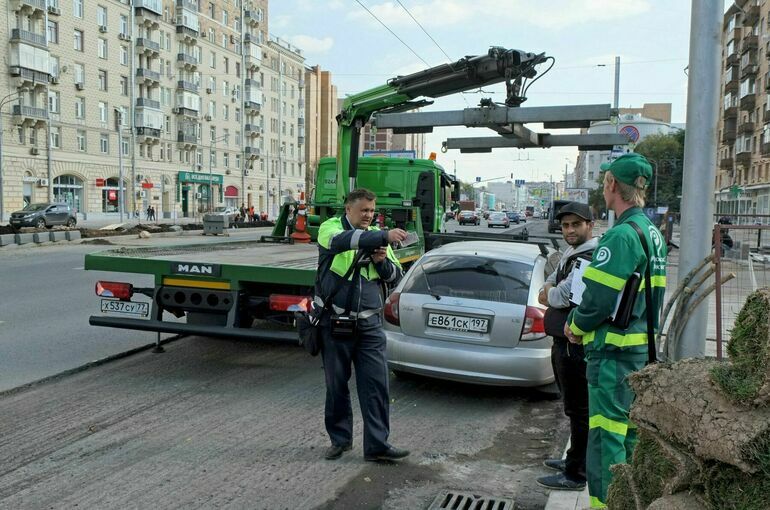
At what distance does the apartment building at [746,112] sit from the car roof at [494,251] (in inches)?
2165

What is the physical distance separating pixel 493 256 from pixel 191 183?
65.0 metres

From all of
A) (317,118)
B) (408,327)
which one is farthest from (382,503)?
(317,118)

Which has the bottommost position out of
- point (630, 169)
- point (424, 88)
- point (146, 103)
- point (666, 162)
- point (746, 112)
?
point (630, 169)

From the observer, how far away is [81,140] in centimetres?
5278

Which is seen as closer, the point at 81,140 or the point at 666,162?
the point at 81,140

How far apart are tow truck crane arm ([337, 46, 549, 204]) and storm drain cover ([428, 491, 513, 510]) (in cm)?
616

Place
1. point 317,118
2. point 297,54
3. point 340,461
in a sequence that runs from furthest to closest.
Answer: point 317,118 → point 297,54 → point 340,461

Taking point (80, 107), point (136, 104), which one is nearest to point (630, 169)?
point (80, 107)

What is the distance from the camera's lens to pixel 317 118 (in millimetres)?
102000

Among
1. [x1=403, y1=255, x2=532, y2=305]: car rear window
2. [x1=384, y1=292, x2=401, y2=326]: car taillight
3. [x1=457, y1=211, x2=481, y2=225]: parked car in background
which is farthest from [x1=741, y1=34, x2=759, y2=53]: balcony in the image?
[x1=384, y1=292, x2=401, y2=326]: car taillight

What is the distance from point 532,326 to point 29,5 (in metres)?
52.1

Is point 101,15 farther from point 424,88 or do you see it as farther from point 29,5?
point 424,88

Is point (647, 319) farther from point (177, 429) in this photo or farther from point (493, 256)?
point (177, 429)

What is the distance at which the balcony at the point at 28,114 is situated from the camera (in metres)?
46.0
